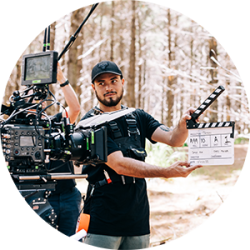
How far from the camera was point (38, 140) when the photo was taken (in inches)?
100.0

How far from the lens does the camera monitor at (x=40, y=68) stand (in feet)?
8.75

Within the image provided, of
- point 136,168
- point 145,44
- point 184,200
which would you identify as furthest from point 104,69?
point 145,44

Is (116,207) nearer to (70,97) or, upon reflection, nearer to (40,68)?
(40,68)

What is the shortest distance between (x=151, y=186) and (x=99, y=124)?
6.44 meters

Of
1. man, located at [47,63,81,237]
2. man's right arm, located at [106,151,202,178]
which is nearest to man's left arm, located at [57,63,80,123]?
man, located at [47,63,81,237]

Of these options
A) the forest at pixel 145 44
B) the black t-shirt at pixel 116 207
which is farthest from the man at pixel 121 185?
the forest at pixel 145 44

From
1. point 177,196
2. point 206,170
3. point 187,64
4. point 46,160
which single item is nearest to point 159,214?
point 177,196

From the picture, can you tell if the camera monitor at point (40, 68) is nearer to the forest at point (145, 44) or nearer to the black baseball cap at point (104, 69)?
the black baseball cap at point (104, 69)

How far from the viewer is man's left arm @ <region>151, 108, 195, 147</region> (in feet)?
10.4

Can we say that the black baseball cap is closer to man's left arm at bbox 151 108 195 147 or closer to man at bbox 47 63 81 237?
man at bbox 47 63 81 237

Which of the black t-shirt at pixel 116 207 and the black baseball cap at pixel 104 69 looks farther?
the black baseball cap at pixel 104 69

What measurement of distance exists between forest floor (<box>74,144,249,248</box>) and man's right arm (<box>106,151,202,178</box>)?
4.05 metres

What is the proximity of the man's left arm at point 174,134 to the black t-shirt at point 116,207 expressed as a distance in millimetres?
505

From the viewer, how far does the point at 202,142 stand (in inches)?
114
